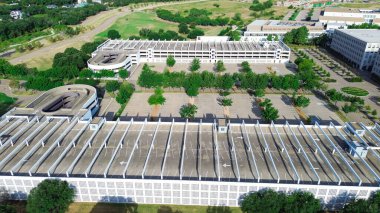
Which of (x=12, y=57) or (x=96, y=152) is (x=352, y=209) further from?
(x=12, y=57)

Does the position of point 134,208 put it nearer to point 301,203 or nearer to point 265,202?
point 265,202

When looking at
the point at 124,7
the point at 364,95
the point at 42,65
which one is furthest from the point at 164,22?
the point at 364,95

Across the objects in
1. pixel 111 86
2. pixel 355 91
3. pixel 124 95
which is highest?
pixel 111 86

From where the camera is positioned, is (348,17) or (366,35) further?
(348,17)

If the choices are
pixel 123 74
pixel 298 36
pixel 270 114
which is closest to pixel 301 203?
pixel 270 114

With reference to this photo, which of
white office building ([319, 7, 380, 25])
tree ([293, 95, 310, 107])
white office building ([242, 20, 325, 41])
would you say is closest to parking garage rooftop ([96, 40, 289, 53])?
white office building ([242, 20, 325, 41])

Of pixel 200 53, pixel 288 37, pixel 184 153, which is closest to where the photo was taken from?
pixel 184 153

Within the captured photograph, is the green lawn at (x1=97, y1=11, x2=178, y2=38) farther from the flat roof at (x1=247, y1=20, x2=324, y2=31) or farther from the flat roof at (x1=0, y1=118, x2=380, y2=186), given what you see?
the flat roof at (x1=0, y1=118, x2=380, y2=186)
